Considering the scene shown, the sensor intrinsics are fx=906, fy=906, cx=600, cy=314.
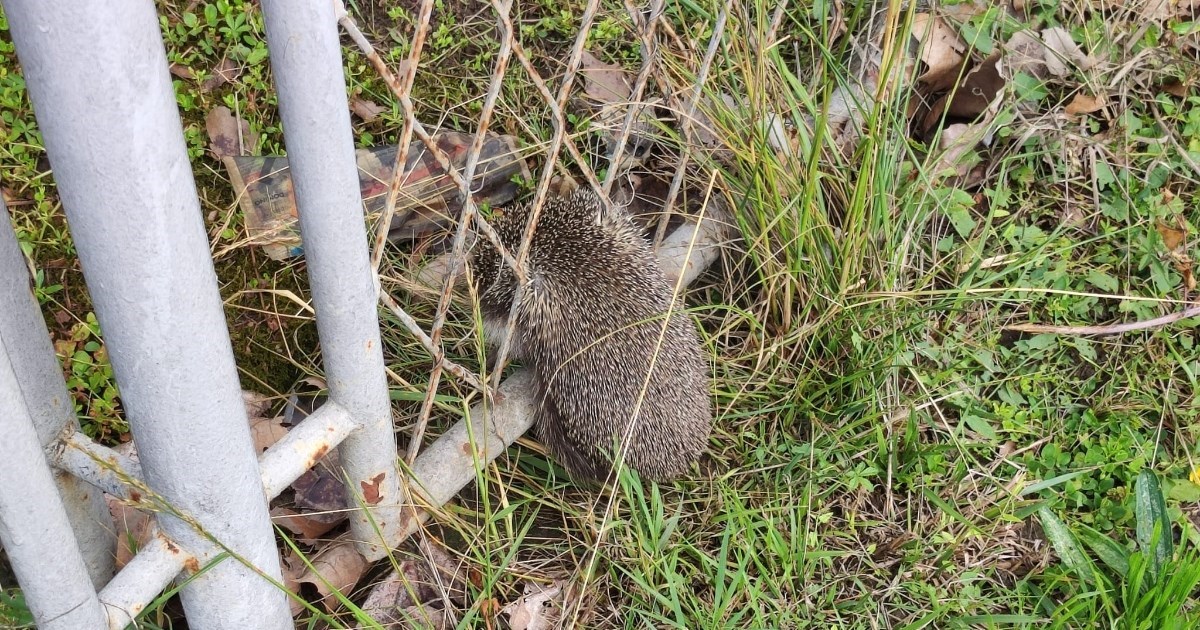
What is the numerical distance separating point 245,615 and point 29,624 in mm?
528

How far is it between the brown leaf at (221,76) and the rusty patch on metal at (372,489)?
5.78ft

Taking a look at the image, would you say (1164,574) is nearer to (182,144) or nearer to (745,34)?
(745,34)

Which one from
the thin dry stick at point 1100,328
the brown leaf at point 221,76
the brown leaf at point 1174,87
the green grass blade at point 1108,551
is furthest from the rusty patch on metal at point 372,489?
the brown leaf at point 1174,87

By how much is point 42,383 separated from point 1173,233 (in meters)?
3.98

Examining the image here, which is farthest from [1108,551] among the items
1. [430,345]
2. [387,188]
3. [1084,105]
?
[387,188]

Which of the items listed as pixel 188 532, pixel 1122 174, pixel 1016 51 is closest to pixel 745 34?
pixel 1016 51

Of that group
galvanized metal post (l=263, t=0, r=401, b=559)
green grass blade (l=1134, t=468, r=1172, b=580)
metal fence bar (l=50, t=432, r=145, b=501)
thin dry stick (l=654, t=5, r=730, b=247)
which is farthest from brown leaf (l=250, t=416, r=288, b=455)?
green grass blade (l=1134, t=468, r=1172, b=580)

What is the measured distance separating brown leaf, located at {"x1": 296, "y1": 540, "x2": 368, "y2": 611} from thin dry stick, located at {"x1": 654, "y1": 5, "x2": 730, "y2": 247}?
1554 mm

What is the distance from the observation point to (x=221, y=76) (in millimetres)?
3373

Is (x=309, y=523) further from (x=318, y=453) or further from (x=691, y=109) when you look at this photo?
(x=691, y=109)

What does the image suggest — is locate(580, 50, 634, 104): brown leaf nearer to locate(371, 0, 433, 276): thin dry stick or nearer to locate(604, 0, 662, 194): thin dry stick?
locate(604, 0, 662, 194): thin dry stick

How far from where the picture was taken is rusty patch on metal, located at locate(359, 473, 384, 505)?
245 centimetres

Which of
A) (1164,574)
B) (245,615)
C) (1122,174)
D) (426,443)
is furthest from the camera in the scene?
(1122,174)

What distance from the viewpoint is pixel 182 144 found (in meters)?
1.46
